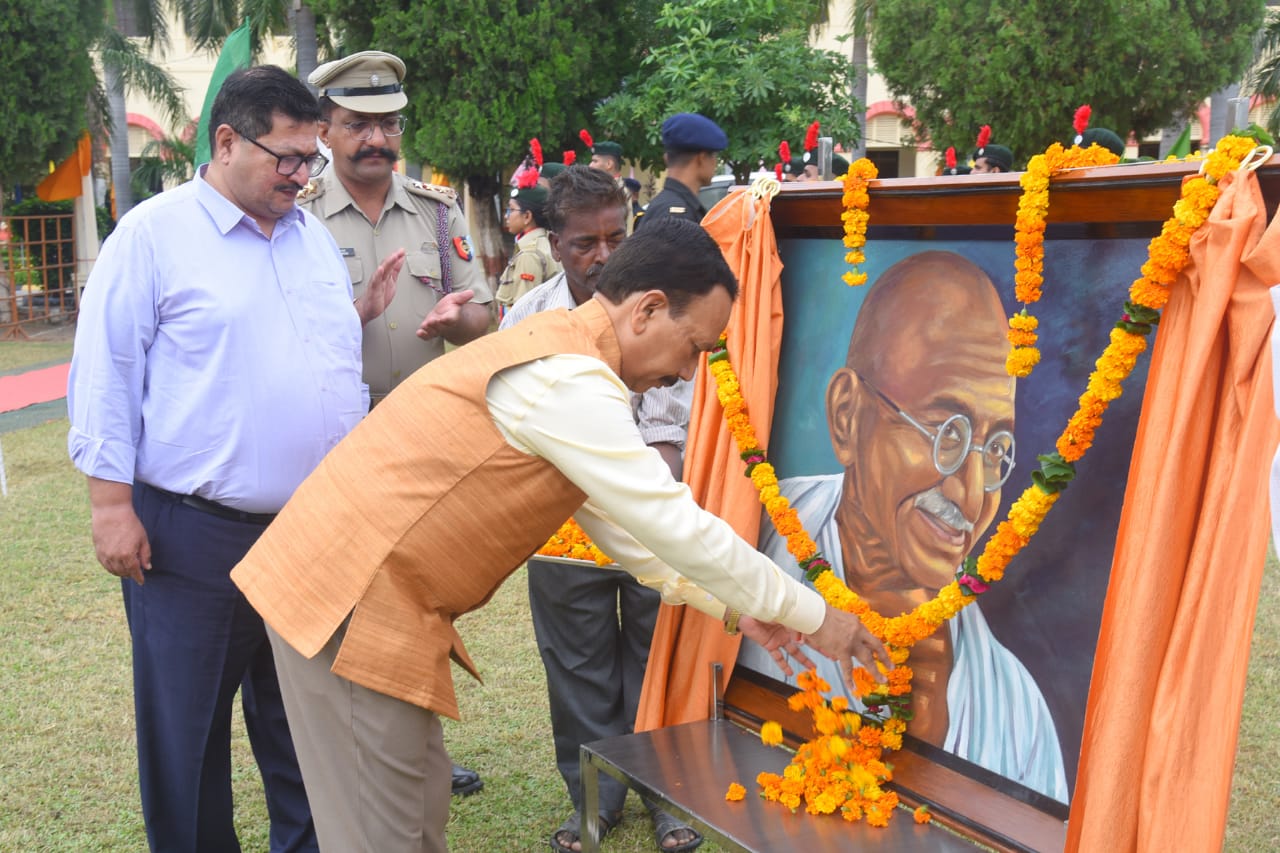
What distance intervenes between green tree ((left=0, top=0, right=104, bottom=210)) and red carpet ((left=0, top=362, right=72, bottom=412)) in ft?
17.5

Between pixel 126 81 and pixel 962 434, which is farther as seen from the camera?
pixel 126 81

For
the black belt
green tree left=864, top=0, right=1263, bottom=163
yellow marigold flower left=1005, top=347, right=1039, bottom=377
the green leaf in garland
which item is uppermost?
green tree left=864, top=0, right=1263, bottom=163

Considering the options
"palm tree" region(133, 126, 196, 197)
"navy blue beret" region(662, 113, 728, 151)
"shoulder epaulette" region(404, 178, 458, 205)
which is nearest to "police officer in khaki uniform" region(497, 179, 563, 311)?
"navy blue beret" region(662, 113, 728, 151)

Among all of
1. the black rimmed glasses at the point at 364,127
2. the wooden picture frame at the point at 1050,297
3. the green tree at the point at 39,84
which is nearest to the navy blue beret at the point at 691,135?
the black rimmed glasses at the point at 364,127

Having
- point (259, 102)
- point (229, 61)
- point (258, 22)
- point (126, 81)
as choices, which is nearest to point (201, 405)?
point (259, 102)

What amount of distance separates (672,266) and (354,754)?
45.0 inches

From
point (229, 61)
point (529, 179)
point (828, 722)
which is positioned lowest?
point (828, 722)

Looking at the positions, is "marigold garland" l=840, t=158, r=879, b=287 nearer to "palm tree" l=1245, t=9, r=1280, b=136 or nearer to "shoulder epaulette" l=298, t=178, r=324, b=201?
"shoulder epaulette" l=298, t=178, r=324, b=201

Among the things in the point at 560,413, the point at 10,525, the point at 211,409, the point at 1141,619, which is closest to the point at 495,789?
the point at 211,409

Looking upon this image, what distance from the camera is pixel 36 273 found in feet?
66.3

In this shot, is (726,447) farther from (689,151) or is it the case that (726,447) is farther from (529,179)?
(529,179)

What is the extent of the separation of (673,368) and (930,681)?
38.6 inches

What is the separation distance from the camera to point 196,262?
117 inches

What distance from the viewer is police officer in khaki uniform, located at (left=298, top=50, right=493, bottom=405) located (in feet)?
12.6
